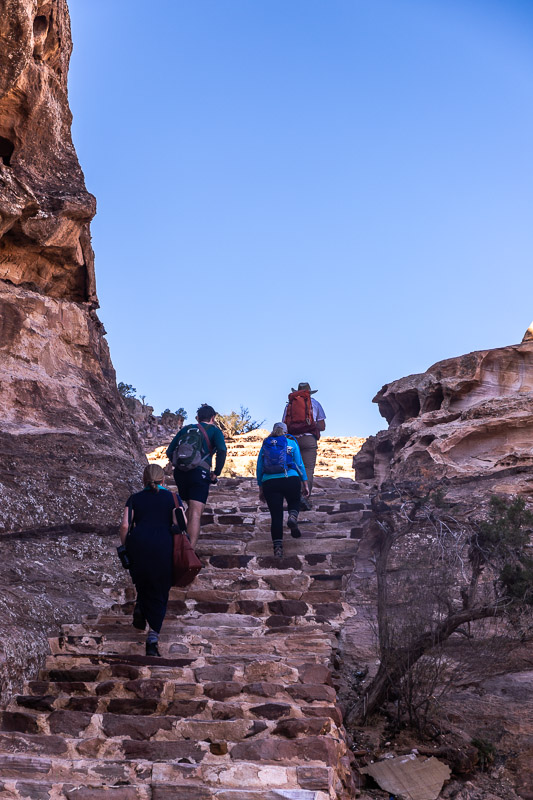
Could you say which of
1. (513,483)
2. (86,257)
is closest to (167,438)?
(86,257)

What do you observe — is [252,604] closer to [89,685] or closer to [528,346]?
[89,685]

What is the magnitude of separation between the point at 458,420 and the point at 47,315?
5834mm

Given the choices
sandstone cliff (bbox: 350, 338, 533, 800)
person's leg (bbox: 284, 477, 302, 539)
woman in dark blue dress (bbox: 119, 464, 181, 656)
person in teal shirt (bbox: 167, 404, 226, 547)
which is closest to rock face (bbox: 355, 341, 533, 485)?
sandstone cliff (bbox: 350, 338, 533, 800)

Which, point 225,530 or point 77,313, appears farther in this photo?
point 77,313

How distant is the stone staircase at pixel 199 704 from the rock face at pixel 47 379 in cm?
48

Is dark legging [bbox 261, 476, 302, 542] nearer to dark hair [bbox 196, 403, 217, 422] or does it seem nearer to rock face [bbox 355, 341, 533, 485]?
dark hair [bbox 196, 403, 217, 422]

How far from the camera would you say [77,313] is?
1204cm

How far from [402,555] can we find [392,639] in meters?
2.07

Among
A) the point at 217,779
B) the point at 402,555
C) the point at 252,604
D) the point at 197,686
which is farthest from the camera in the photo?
the point at 402,555

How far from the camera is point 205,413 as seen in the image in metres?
9.48

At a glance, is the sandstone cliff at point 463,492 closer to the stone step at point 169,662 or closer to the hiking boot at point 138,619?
the stone step at point 169,662

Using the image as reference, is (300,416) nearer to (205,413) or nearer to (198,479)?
(205,413)

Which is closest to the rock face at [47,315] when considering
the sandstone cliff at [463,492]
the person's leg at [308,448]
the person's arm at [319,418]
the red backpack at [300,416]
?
the red backpack at [300,416]

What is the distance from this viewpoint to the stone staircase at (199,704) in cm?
514
